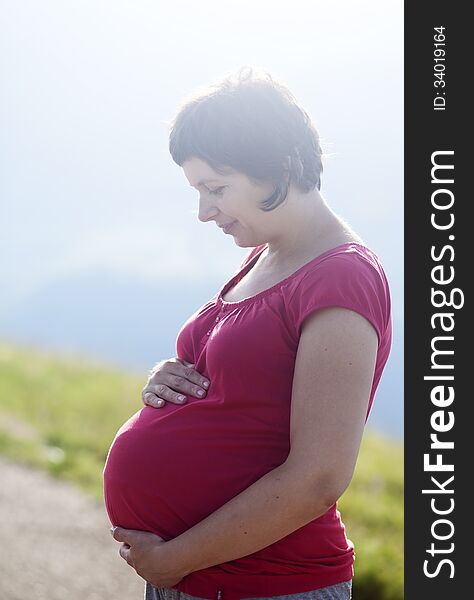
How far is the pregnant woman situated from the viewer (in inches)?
64.4

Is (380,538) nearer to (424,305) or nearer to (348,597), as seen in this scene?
(424,305)

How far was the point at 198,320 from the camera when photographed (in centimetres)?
197

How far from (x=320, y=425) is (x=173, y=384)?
40 centimetres

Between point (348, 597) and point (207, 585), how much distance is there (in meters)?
0.29

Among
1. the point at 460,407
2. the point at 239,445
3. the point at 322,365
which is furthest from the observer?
the point at 460,407

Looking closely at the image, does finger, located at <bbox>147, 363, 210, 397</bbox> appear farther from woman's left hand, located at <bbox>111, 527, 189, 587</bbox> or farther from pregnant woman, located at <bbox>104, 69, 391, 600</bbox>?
woman's left hand, located at <bbox>111, 527, 189, 587</bbox>

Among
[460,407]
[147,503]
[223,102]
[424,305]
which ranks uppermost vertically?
[223,102]

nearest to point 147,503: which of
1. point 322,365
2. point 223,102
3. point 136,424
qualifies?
point 136,424

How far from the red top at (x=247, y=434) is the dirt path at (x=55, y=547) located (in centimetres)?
240

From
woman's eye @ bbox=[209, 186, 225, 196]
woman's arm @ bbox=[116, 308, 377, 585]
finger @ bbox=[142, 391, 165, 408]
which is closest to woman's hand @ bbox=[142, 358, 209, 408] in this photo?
finger @ bbox=[142, 391, 165, 408]

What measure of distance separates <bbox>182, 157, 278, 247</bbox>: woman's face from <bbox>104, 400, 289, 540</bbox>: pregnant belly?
0.35 meters

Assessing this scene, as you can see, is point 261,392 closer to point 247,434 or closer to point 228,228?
point 247,434

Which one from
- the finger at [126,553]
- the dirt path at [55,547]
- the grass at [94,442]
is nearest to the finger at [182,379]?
the finger at [126,553]

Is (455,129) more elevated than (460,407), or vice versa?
(455,129)
